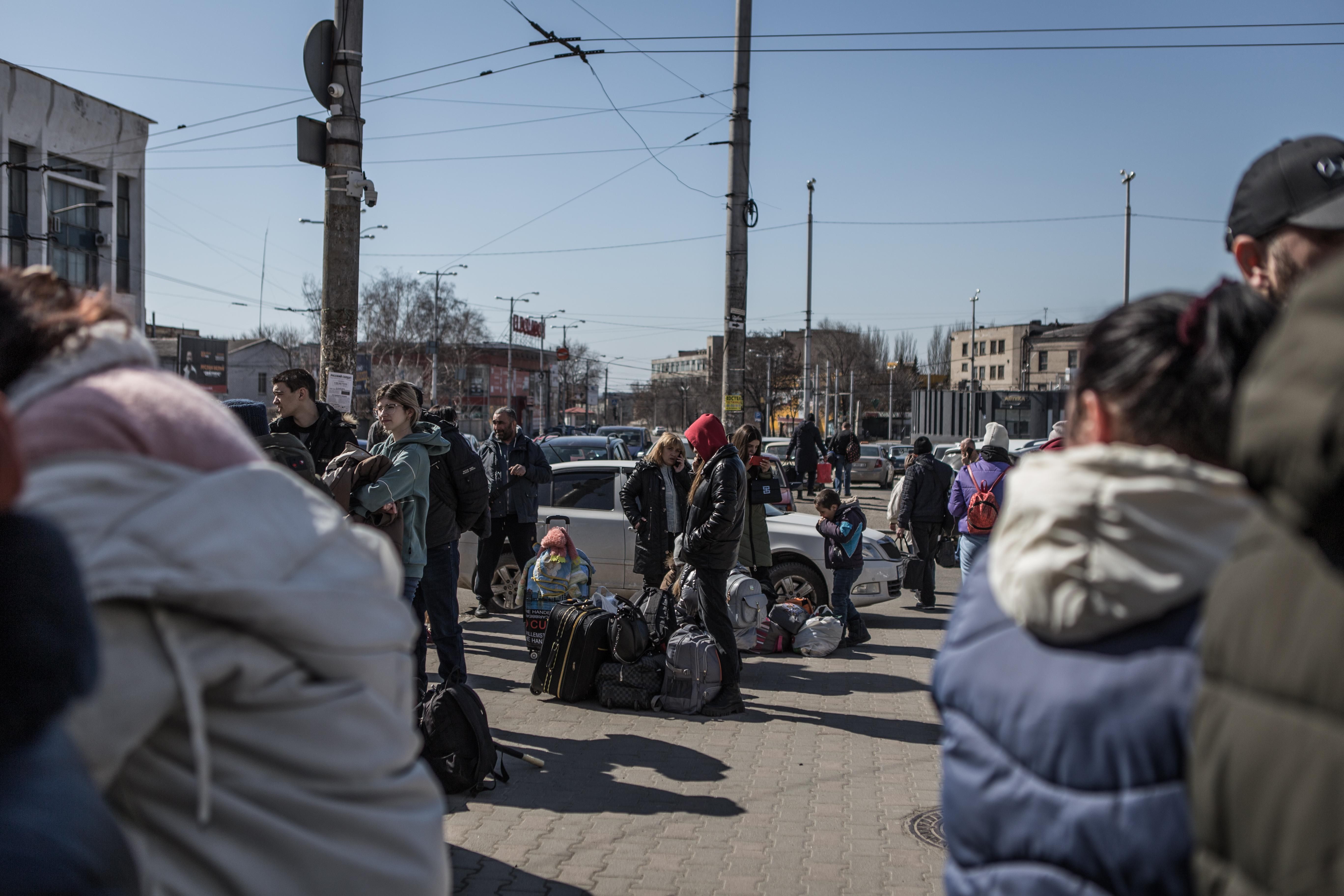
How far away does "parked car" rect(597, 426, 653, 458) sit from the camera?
35.2 m

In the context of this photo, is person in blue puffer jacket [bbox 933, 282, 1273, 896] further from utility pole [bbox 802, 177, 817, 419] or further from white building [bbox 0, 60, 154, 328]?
white building [bbox 0, 60, 154, 328]

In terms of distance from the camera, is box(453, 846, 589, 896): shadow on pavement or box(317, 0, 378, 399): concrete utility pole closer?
box(453, 846, 589, 896): shadow on pavement

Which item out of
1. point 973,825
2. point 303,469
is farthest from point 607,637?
point 973,825

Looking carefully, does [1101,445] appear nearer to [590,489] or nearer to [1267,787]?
[1267,787]

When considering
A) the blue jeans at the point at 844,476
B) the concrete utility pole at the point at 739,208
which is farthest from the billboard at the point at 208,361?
the concrete utility pole at the point at 739,208

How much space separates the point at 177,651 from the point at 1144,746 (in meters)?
1.26

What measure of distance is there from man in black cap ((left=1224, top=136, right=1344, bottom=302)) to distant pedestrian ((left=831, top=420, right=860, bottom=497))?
58.6ft

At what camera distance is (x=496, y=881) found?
13.9 ft

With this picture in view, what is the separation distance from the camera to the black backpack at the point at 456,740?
17.0 feet

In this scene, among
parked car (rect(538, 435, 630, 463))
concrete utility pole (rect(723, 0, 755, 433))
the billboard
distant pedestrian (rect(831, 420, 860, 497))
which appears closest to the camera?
concrete utility pole (rect(723, 0, 755, 433))

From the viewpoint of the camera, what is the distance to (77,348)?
1479 millimetres

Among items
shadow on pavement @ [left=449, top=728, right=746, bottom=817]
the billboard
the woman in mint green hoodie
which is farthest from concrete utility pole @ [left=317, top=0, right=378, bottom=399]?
the billboard

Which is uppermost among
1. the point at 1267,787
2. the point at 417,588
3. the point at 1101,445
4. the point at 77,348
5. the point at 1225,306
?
the point at 1225,306

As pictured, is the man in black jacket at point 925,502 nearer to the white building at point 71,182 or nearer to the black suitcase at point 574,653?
the black suitcase at point 574,653
